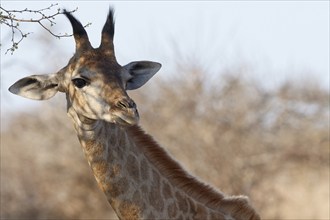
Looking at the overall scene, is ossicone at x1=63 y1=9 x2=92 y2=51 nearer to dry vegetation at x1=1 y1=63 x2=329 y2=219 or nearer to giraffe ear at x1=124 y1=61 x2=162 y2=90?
giraffe ear at x1=124 y1=61 x2=162 y2=90

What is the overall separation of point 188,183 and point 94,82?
122 centimetres

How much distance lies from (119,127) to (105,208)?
23.6m

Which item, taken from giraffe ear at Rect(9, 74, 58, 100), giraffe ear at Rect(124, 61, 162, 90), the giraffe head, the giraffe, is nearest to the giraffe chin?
the giraffe head

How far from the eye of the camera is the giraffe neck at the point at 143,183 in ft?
32.8

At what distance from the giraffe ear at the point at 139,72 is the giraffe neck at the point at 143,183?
3.02 feet

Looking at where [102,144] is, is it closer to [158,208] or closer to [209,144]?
[158,208]

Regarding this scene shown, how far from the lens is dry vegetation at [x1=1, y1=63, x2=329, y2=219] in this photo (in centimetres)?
3309

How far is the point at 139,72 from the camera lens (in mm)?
11195

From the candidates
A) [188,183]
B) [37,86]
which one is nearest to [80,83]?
[37,86]

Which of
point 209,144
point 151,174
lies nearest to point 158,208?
point 151,174

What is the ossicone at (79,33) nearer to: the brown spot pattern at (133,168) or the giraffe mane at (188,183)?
the giraffe mane at (188,183)

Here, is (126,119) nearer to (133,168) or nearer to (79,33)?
(133,168)

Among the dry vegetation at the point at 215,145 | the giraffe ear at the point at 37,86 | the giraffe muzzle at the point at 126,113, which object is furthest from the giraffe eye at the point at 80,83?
the dry vegetation at the point at 215,145

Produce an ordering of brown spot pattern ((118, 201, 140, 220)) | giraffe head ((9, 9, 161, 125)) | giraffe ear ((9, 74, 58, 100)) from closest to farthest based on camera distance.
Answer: giraffe head ((9, 9, 161, 125)) < brown spot pattern ((118, 201, 140, 220)) < giraffe ear ((9, 74, 58, 100))
